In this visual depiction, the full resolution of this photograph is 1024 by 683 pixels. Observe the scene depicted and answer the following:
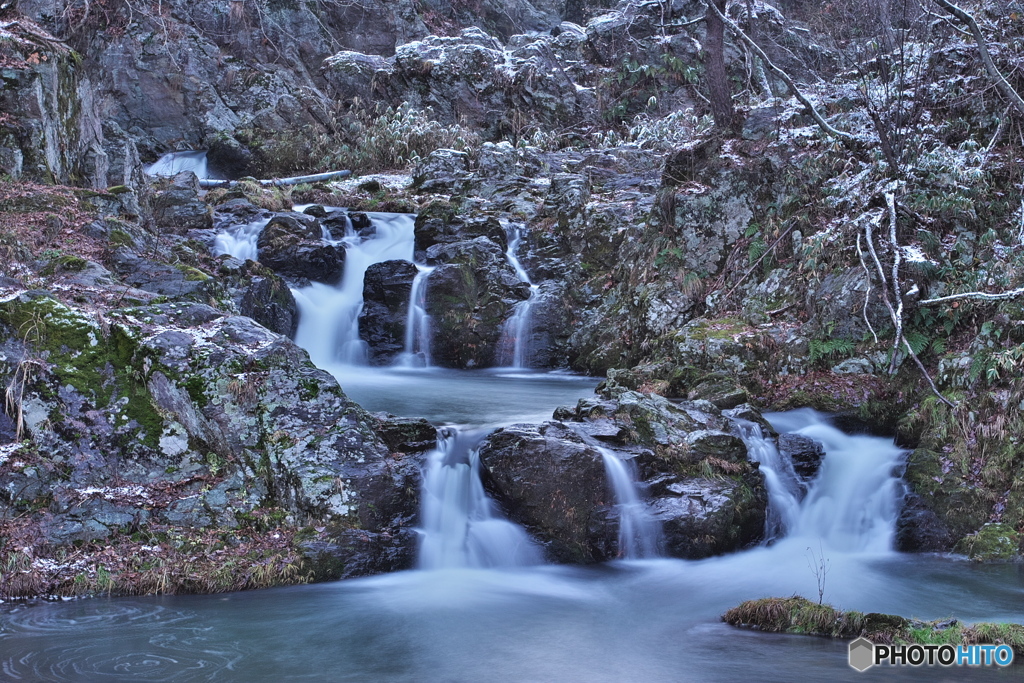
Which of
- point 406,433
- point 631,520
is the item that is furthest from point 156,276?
point 631,520

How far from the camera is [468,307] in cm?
1234

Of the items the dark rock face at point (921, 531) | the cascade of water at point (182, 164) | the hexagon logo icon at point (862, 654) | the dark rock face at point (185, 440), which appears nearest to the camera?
the hexagon logo icon at point (862, 654)

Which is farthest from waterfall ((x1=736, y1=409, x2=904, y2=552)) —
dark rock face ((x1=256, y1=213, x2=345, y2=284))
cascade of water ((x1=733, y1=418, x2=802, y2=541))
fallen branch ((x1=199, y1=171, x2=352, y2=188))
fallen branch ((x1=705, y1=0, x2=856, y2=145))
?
fallen branch ((x1=199, y1=171, x2=352, y2=188))

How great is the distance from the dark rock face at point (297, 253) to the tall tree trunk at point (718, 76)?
6657mm

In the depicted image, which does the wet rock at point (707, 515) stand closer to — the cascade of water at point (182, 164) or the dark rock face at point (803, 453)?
the dark rock face at point (803, 453)

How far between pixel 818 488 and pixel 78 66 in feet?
33.6

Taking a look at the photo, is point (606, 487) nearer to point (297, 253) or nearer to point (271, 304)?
point (271, 304)

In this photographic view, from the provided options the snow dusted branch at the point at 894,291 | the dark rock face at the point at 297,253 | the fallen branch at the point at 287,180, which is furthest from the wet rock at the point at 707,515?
the fallen branch at the point at 287,180

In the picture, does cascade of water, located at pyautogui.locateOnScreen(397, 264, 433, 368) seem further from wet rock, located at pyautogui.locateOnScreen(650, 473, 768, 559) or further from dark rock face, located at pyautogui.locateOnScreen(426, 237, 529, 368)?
wet rock, located at pyautogui.locateOnScreen(650, 473, 768, 559)

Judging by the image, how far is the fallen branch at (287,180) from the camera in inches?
677

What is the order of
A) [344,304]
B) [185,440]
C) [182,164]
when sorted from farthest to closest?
[182,164] → [344,304] → [185,440]

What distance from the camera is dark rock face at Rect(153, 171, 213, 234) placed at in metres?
13.2

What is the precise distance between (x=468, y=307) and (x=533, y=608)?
24.5 feet

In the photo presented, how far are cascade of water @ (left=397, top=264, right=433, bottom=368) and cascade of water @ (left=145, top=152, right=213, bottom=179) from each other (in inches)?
367
